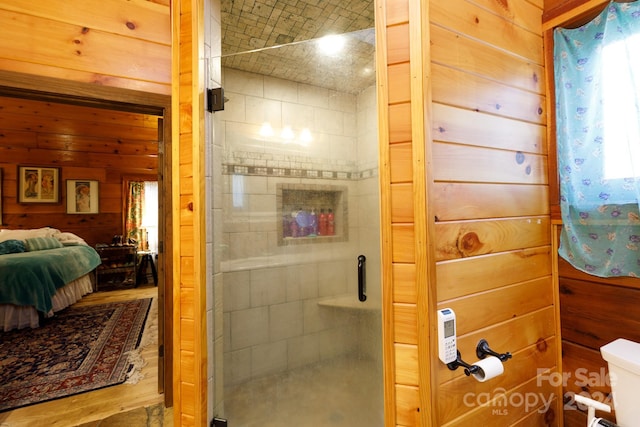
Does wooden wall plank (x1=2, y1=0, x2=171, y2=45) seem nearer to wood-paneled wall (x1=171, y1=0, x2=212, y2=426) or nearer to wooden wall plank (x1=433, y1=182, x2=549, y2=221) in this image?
wood-paneled wall (x1=171, y1=0, x2=212, y2=426)

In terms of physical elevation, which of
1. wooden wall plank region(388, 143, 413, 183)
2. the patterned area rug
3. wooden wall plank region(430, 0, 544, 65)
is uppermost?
wooden wall plank region(430, 0, 544, 65)

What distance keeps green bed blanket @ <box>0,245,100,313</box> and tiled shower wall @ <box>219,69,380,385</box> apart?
280cm

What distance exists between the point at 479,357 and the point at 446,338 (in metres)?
0.27

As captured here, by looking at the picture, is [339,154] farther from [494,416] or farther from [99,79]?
[494,416]

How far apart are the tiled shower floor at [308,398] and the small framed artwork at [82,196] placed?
491cm

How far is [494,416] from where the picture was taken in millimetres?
1172

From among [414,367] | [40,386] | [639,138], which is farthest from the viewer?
[40,386]

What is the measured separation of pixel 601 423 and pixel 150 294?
5.10 m

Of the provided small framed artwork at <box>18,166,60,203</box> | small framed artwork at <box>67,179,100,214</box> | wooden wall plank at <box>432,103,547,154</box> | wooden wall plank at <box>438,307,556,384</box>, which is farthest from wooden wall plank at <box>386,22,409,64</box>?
small framed artwork at <box>18,166,60,203</box>

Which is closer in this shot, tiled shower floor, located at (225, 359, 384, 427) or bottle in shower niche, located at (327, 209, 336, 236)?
tiled shower floor, located at (225, 359, 384, 427)

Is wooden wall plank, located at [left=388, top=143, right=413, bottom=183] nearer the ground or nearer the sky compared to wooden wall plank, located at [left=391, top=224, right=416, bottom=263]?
nearer the sky

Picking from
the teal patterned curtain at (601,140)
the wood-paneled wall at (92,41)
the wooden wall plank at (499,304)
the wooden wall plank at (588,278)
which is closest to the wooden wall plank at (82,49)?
the wood-paneled wall at (92,41)

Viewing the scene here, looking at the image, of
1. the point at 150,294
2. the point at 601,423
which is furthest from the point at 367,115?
the point at 150,294

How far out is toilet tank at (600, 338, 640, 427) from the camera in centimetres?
103
